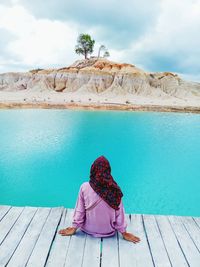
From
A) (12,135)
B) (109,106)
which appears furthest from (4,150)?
(109,106)

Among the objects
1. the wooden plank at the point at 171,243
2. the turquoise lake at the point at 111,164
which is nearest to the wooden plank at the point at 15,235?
the wooden plank at the point at 171,243

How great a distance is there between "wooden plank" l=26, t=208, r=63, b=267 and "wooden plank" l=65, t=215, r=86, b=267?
0.84ft

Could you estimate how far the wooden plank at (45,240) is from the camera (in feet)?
9.73

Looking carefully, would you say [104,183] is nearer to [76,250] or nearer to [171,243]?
[76,250]

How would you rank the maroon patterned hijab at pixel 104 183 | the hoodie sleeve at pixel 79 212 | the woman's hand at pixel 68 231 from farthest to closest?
the woman's hand at pixel 68 231
the hoodie sleeve at pixel 79 212
the maroon patterned hijab at pixel 104 183

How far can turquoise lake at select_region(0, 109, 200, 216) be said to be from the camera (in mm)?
7418

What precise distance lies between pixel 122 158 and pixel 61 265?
8584 millimetres

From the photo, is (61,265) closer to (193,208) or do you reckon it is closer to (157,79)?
(193,208)

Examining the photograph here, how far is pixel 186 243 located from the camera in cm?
338

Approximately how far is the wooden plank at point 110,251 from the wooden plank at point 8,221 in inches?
49.7

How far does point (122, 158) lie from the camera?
11375 mm

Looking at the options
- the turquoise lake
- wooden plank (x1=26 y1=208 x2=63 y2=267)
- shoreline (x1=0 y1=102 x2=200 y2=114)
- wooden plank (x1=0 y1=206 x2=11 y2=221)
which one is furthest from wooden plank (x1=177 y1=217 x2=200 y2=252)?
shoreline (x1=0 y1=102 x2=200 y2=114)

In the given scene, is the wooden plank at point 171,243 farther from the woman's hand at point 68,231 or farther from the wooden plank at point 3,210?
the wooden plank at point 3,210

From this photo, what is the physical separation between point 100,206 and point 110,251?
520 millimetres
